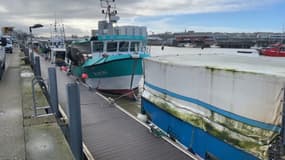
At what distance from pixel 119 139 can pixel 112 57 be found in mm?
7119

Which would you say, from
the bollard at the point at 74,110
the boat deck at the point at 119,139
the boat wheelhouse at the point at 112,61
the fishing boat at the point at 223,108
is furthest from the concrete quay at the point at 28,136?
the boat wheelhouse at the point at 112,61

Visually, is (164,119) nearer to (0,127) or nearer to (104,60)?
(0,127)

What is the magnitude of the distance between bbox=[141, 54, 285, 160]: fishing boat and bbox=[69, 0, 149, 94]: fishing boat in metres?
5.97

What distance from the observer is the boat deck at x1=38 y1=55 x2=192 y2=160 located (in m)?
5.31

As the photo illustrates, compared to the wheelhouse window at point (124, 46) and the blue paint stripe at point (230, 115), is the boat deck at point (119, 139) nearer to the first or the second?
the blue paint stripe at point (230, 115)

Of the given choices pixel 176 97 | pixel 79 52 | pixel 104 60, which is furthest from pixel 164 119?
pixel 79 52

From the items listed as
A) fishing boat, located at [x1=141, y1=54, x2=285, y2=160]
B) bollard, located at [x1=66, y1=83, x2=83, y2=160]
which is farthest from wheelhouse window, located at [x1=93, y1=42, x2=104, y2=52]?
bollard, located at [x1=66, y1=83, x2=83, y2=160]

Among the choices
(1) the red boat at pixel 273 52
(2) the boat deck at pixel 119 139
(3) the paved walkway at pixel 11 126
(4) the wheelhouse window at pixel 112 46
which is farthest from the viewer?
(1) the red boat at pixel 273 52

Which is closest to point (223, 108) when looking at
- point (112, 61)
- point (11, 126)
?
point (11, 126)

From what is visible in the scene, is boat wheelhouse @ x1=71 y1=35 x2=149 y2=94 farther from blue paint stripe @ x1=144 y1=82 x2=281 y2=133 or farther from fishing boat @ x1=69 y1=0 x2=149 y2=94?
blue paint stripe @ x1=144 y1=82 x2=281 y2=133

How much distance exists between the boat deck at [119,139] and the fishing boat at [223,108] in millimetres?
518

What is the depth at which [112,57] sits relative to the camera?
12828 millimetres

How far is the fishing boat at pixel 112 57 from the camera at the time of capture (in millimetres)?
12844

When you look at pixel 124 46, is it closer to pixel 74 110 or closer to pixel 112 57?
pixel 112 57
